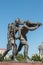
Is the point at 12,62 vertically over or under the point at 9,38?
under

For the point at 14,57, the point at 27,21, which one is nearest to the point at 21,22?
the point at 27,21

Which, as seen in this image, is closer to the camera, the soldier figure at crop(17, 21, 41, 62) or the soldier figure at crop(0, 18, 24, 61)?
the soldier figure at crop(17, 21, 41, 62)

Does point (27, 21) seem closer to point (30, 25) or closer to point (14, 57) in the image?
point (30, 25)

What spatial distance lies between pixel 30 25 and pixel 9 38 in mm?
1410

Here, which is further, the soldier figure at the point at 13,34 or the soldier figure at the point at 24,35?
the soldier figure at the point at 13,34

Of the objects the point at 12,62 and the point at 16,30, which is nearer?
the point at 12,62

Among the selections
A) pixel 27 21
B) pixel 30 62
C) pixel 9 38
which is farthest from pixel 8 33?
pixel 30 62

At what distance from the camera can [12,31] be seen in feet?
51.4

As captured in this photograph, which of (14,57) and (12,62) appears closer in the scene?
(12,62)

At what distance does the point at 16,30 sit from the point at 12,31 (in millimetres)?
251

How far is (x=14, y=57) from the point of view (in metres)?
15.4

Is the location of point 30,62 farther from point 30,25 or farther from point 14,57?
point 30,25

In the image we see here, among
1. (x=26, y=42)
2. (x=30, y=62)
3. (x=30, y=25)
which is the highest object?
(x=30, y=25)

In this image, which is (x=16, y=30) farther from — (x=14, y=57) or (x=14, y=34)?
(x=14, y=57)
